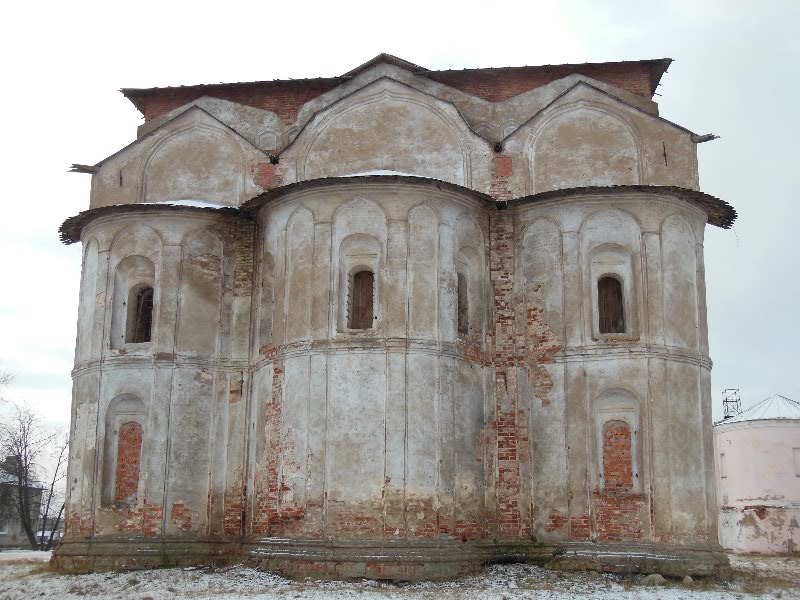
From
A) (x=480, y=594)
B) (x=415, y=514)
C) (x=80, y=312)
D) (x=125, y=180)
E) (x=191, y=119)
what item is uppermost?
(x=191, y=119)

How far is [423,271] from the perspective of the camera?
16.8 meters

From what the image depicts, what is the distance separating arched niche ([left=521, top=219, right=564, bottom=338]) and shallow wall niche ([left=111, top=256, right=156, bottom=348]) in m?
6.83

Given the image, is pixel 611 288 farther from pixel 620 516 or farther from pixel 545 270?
pixel 620 516

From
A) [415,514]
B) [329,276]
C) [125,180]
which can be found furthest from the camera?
[125,180]

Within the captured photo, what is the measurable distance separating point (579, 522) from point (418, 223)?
18.5 feet

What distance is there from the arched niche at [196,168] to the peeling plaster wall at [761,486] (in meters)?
19.6

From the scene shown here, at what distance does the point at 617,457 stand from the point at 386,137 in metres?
7.28

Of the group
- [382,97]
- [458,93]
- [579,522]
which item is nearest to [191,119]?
[382,97]

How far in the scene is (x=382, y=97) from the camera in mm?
19266

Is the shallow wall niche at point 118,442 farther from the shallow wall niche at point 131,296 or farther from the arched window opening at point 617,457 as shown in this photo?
the arched window opening at point 617,457

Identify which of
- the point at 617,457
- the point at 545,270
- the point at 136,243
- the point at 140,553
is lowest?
the point at 140,553

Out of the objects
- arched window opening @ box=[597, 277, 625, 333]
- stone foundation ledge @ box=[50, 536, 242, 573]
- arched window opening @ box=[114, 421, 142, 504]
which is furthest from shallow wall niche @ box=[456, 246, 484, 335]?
arched window opening @ box=[114, 421, 142, 504]

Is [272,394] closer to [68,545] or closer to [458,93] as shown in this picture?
[68,545]

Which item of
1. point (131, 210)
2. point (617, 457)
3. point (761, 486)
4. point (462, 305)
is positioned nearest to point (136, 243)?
point (131, 210)
